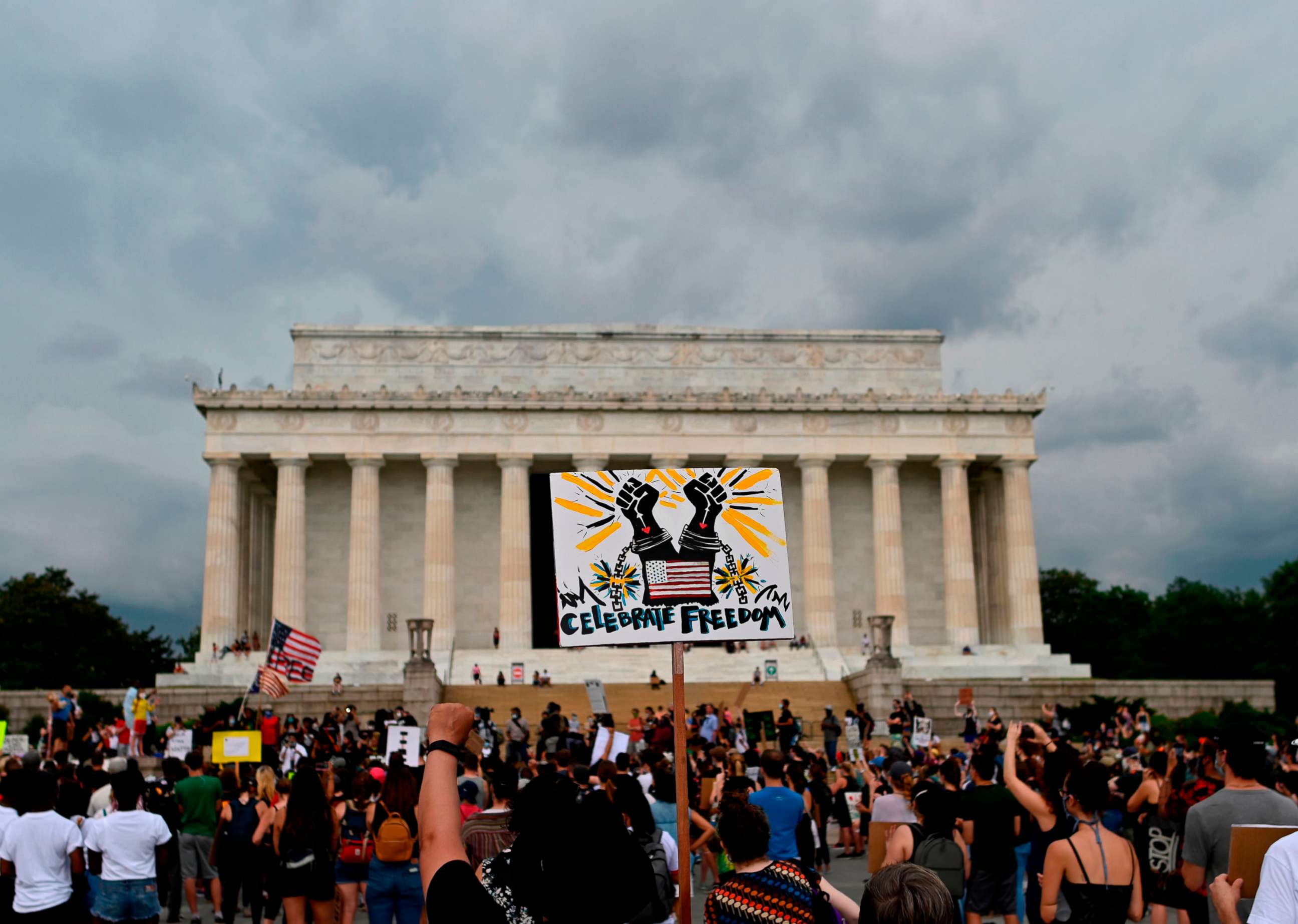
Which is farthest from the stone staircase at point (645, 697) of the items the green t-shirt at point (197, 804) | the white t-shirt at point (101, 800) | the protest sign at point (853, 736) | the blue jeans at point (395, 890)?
the blue jeans at point (395, 890)

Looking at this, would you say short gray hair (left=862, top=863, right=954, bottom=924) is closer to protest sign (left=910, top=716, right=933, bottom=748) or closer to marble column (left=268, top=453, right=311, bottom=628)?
Result: protest sign (left=910, top=716, right=933, bottom=748)

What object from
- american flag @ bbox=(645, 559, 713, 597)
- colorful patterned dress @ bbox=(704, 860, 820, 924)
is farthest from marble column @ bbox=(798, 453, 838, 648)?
colorful patterned dress @ bbox=(704, 860, 820, 924)

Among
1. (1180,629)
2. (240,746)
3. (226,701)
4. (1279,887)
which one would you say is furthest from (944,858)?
(1180,629)

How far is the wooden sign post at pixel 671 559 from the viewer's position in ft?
29.1

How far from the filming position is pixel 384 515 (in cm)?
6047

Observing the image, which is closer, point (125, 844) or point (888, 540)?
point (125, 844)

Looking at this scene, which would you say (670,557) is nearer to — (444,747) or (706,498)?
(706,498)

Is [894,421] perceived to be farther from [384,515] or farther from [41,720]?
[41,720]

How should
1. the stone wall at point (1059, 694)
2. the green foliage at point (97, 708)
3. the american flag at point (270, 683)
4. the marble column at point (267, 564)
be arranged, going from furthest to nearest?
the marble column at point (267, 564) → the stone wall at point (1059, 694) → the green foliage at point (97, 708) → the american flag at point (270, 683)

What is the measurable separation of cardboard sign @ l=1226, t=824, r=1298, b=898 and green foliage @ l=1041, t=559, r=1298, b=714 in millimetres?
58522

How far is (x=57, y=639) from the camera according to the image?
75.2 metres

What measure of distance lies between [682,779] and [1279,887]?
421 cm

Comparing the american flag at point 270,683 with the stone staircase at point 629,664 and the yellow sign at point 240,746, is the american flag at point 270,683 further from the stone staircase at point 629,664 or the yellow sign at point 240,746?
the yellow sign at point 240,746

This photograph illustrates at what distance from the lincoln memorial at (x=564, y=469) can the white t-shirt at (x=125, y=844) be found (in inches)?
1662
